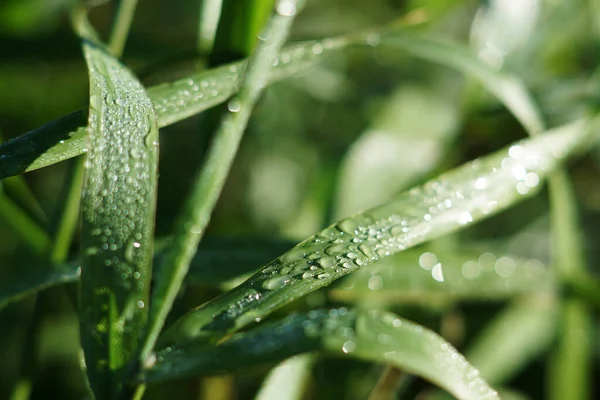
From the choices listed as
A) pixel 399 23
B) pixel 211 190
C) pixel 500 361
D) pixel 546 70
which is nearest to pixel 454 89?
pixel 546 70

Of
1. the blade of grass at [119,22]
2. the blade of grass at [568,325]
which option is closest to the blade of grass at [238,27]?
the blade of grass at [119,22]

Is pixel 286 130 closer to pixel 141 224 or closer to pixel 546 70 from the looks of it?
pixel 546 70

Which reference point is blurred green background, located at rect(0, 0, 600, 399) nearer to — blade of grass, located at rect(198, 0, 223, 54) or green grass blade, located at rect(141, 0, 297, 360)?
blade of grass, located at rect(198, 0, 223, 54)

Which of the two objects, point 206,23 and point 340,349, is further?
point 206,23

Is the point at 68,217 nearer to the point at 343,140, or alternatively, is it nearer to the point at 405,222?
the point at 405,222

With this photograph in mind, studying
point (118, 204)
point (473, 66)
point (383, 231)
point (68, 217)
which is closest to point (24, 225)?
point (68, 217)
